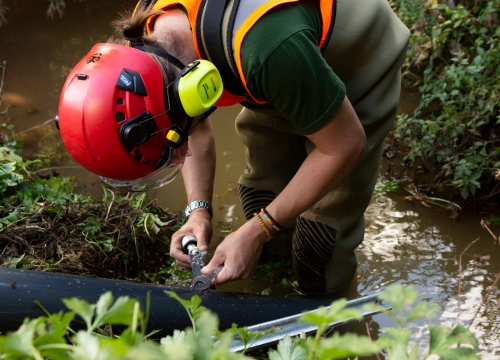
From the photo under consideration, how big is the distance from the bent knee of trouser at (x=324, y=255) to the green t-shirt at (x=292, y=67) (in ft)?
3.03

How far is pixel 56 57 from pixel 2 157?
2896 mm

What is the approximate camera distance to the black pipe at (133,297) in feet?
6.09

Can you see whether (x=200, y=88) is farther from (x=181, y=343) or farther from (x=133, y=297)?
(x=181, y=343)

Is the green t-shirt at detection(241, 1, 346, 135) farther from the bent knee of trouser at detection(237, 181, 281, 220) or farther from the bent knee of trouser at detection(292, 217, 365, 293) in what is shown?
the bent knee of trouser at detection(237, 181, 281, 220)

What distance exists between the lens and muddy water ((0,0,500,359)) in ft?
9.00

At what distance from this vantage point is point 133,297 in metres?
1.96

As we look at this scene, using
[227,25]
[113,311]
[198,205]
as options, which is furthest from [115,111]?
[113,311]

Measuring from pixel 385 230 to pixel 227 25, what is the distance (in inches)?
78.4

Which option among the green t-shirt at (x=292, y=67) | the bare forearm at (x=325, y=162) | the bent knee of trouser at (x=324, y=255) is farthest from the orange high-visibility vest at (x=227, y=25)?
the bent knee of trouser at (x=324, y=255)

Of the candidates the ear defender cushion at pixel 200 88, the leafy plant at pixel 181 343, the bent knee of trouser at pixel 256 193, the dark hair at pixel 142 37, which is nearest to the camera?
the leafy plant at pixel 181 343

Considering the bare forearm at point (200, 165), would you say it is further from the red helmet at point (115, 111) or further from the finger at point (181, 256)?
the red helmet at point (115, 111)

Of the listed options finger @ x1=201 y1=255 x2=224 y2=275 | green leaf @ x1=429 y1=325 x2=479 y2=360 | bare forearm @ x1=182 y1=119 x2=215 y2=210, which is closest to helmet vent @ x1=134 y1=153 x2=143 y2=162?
finger @ x1=201 y1=255 x2=224 y2=275

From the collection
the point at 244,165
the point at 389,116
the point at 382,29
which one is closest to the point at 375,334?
the point at 389,116

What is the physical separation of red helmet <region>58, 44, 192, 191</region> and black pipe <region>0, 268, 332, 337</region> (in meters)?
0.43
